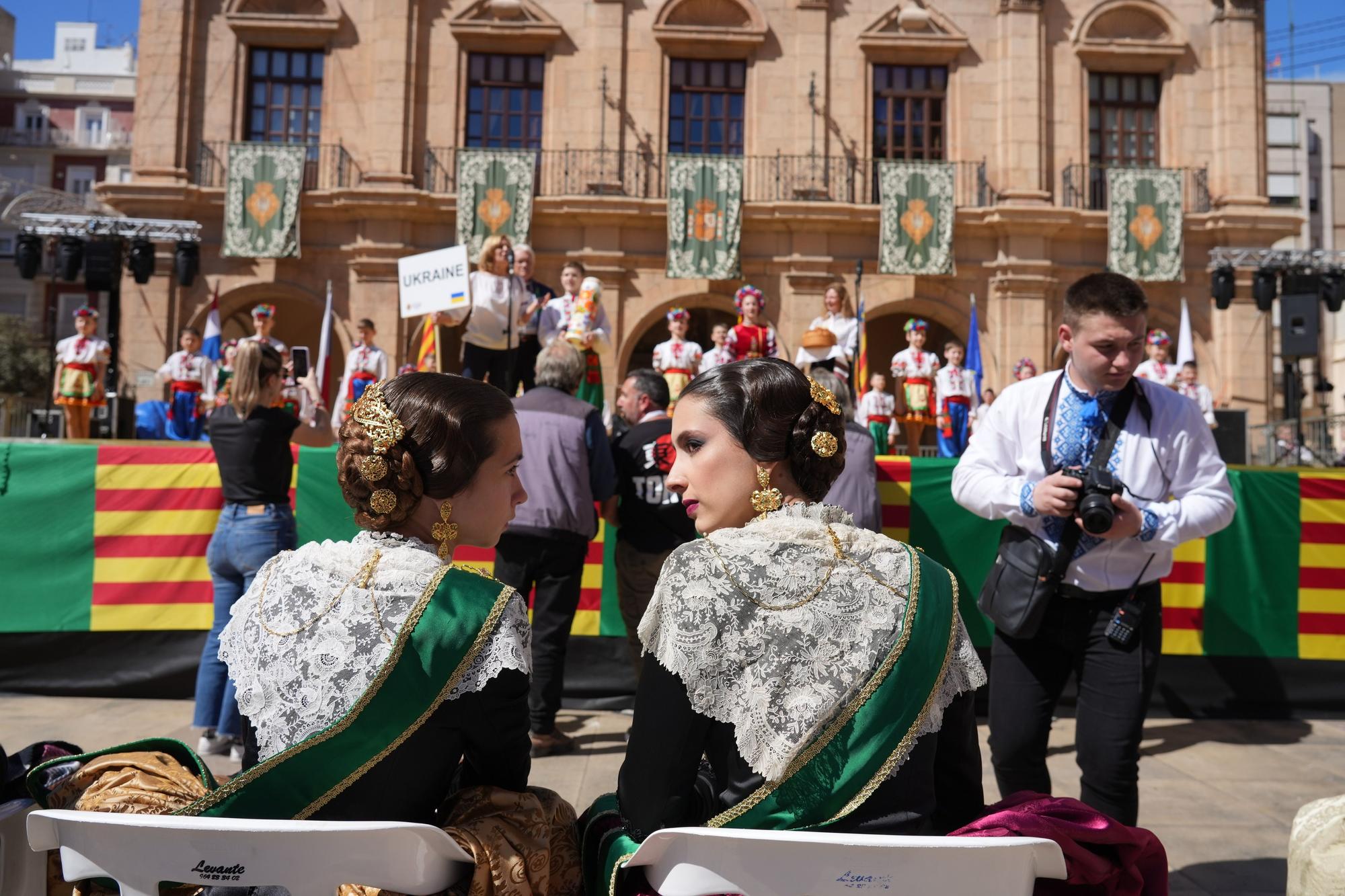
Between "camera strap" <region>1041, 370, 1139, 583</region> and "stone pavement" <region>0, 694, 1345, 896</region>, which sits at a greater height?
"camera strap" <region>1041, 370, 1139, 583</region>

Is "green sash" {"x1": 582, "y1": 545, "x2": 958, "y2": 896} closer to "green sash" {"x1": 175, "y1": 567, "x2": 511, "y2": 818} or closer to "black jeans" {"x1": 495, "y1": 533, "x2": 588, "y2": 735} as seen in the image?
"green sash" {"x1": 175, "y1": 567, "x2": 511, "y2": 818}

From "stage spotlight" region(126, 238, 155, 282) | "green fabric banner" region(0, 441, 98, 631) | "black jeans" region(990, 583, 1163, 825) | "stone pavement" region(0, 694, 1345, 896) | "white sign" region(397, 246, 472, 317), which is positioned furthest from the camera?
"stage spotlight" region(126, 238, 155, 282)

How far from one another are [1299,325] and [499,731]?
2017 cm

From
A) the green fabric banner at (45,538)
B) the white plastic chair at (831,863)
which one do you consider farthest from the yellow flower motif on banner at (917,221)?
the white plastic chair at (831,863)

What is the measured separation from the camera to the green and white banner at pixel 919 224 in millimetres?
19984

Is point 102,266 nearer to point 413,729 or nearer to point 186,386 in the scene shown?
point 186,386

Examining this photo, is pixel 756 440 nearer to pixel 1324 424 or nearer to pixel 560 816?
pixel 560 816

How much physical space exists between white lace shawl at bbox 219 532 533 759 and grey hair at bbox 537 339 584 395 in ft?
11.6

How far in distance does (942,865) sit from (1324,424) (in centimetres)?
2058

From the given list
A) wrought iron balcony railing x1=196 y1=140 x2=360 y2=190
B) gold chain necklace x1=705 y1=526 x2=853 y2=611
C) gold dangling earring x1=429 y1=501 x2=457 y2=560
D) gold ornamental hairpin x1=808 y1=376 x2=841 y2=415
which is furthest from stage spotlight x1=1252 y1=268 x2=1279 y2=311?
gold dangling earring x1=429 y1=501 x2=457 y2=560

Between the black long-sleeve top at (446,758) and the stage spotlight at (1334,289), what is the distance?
21.6 m

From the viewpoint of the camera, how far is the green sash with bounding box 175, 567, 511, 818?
5.48ft

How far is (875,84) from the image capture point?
21.2m

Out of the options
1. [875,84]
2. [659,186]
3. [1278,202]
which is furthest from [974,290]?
[1278,202]
